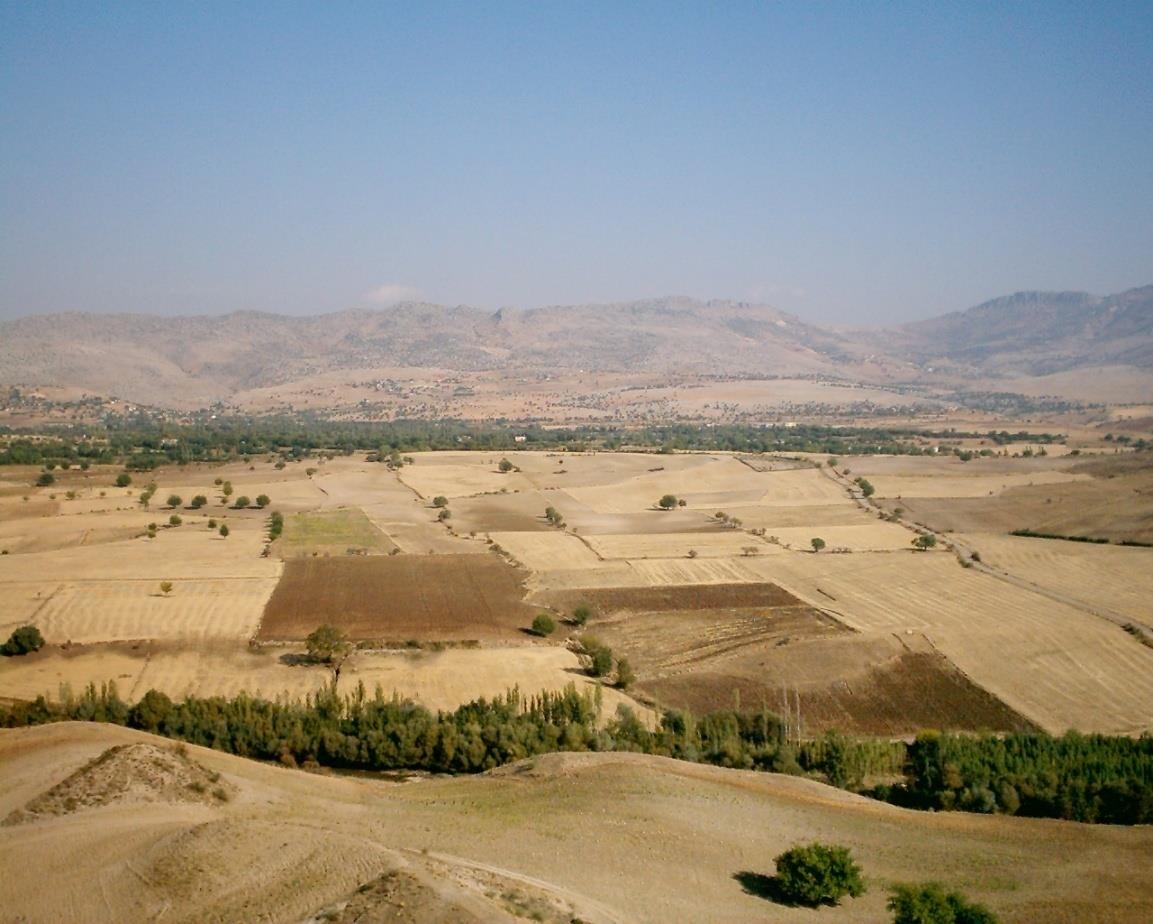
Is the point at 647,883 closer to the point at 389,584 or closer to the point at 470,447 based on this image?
the point at 389,584

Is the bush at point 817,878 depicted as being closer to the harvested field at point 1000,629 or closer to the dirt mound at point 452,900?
the dirt mound at point 452,900

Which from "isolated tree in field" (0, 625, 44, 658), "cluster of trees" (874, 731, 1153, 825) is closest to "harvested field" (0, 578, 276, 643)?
"isolated tree in field" (0, 625, 44, 658)

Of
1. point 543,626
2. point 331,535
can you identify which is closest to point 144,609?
point 543,626

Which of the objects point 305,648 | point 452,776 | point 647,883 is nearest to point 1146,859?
point 647,883

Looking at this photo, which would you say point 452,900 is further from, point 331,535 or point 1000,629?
point 331,535

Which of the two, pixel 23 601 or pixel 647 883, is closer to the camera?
pixel 647 883
